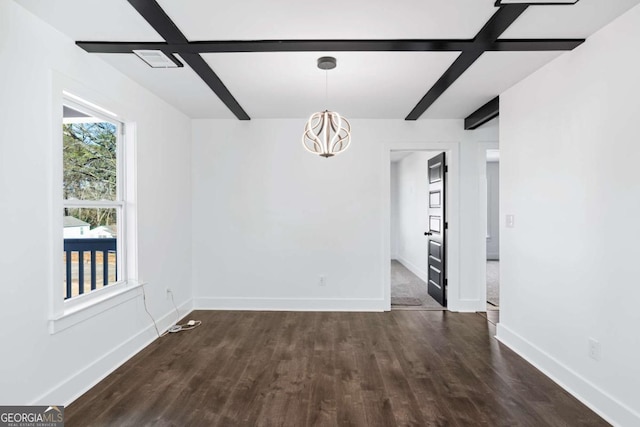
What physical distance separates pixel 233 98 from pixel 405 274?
470cm

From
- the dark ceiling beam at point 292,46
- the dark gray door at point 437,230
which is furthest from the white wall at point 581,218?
the dark gray door at point 437,230

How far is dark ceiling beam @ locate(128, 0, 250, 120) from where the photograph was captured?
1.98 metres

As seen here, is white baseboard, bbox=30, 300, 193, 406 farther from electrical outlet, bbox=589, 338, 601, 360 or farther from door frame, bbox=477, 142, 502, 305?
door frame, bbox=477, 142, 502, 305

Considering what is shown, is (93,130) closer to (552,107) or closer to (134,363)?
(134,363)

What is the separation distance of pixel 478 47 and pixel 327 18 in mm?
1111

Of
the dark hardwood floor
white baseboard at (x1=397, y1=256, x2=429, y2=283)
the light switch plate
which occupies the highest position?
the light switch plate

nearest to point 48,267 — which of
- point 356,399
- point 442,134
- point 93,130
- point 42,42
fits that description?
point 93,130

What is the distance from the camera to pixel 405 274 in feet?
22.3

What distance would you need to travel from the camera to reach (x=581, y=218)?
2496mm

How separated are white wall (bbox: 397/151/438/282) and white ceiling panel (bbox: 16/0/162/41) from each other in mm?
4642

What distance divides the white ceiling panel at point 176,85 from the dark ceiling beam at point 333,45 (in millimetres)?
249

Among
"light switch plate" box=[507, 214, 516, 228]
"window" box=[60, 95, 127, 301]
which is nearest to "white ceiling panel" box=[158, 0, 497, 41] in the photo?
"window" box=[60, 95, 127, 301]

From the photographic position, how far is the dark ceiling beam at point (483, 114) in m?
3.69

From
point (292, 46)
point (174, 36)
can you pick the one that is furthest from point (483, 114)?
point (174, 36)
